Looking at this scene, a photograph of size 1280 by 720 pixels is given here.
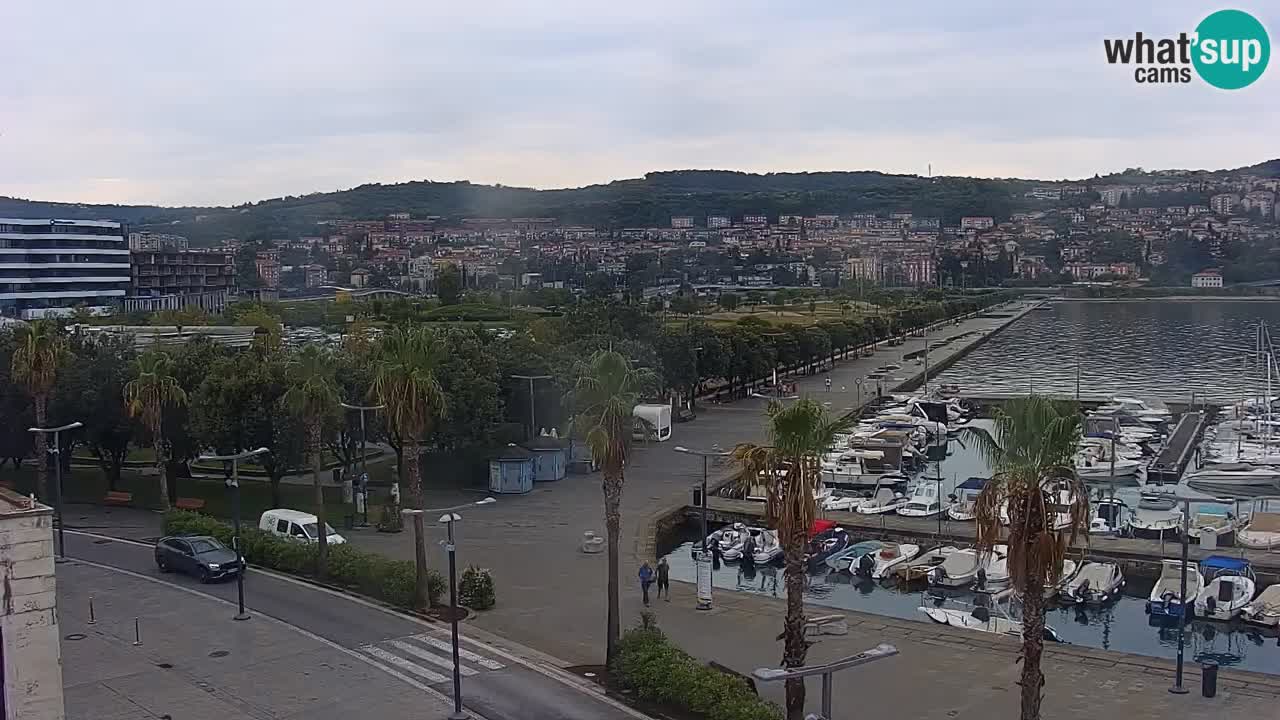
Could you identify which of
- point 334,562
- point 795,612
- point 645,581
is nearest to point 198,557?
point 334,562

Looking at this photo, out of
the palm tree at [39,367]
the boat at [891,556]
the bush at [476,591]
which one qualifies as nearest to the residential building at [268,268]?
the palm tree at [39,367]

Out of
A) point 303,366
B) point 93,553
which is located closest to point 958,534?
point 303,366

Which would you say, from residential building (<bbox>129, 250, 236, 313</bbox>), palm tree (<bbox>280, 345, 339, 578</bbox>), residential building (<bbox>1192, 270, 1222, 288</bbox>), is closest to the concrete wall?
palm tree (<bbox>280, 345, 339, 578</bbox>)

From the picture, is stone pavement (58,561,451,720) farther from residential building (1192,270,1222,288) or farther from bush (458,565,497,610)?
residential building (1192,270,1222,288)

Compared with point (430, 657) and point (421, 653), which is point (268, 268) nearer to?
point (421, 653)

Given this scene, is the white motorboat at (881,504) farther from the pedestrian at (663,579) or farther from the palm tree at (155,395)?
the palm tree at (155,395)

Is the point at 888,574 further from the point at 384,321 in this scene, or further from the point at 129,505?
the point at 384,321
